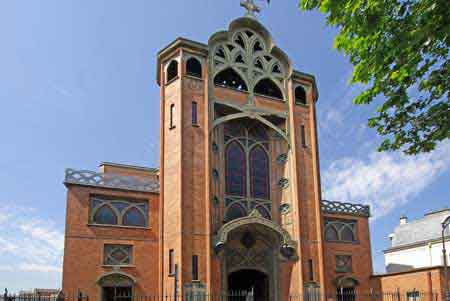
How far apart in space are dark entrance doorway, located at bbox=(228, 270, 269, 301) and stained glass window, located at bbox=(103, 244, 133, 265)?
6.36m

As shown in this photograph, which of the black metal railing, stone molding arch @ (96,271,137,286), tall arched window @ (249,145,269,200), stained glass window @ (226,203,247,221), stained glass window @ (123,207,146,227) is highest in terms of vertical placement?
tall arched window @ (249,145,269,200)

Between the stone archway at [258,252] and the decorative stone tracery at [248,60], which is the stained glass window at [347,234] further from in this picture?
the decorative stone tracery at [248,60]

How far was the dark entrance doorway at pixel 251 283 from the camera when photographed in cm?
2842

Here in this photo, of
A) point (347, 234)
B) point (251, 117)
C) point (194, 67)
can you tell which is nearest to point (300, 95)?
point (251, 117)

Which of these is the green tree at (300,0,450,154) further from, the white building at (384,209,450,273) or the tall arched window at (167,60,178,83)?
the white building at (384,209,450,273)

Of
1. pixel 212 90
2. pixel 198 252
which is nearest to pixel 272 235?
pixel 198 252

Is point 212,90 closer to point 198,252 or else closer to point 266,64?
point 266,64

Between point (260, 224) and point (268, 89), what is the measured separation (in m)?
9.50

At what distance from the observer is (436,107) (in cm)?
973

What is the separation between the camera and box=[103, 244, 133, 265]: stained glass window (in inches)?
981

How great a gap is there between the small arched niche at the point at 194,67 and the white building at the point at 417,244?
82.2 ft

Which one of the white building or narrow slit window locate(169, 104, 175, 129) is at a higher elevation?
narrow slit window locate(169, 104, 175, 129)

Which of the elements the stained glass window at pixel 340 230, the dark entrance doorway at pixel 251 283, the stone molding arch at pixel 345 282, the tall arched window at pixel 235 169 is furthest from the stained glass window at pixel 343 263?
the tall arched window at pixel 235 169

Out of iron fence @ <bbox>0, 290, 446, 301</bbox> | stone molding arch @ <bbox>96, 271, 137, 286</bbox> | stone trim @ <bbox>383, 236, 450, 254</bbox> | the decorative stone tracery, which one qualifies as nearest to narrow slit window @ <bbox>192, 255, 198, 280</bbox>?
iron fence @ <bbox>0, 290, 446, 301</bbox>
